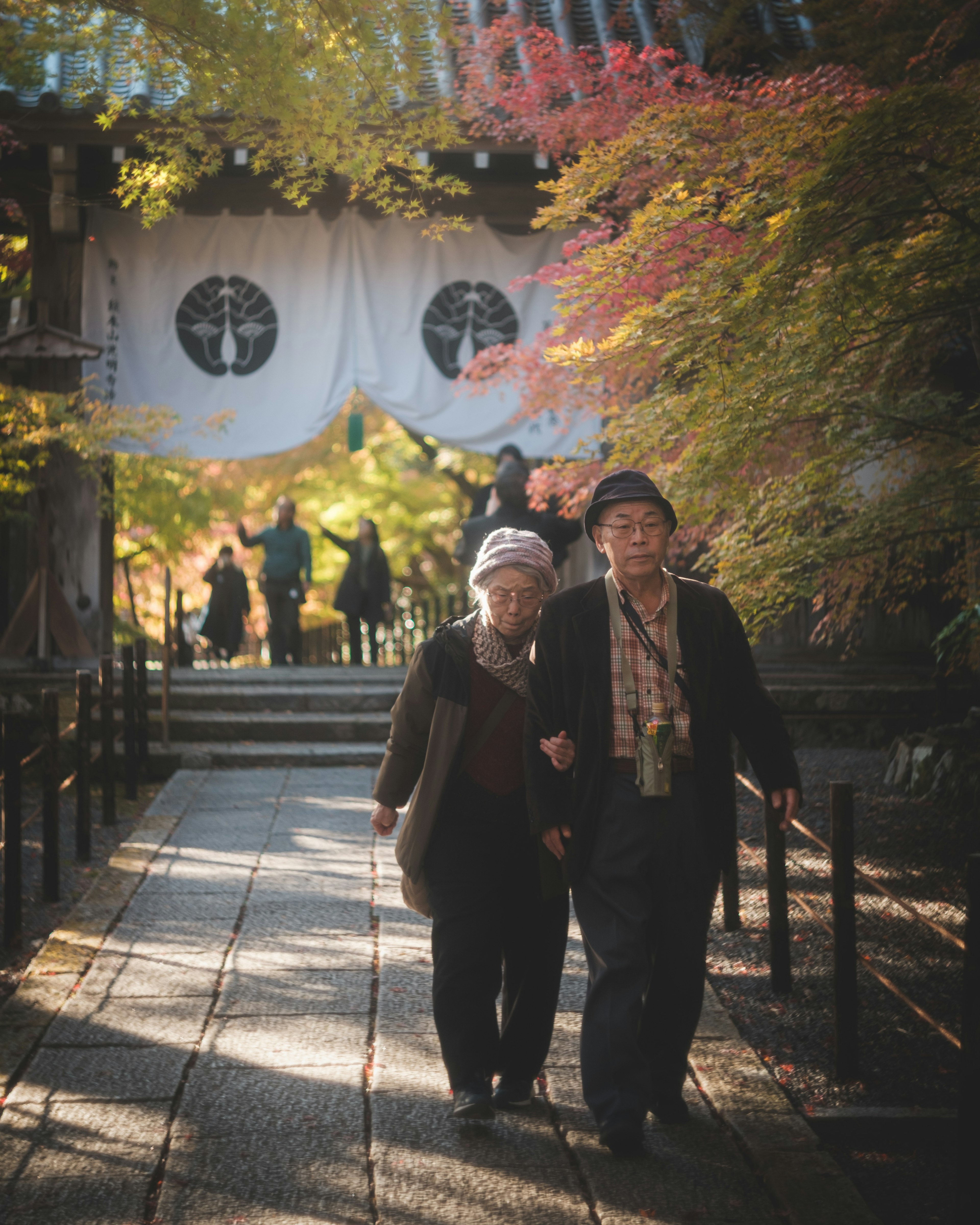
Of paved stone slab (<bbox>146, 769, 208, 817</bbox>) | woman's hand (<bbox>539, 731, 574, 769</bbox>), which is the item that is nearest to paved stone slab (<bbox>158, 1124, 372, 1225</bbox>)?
woman's hand (<bbox>539, 731, 574, 769</bbox>)

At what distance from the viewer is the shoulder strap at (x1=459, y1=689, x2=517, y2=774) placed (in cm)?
338

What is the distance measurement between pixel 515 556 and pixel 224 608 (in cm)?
1155

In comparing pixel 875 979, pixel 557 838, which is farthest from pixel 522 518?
pixel 557 838

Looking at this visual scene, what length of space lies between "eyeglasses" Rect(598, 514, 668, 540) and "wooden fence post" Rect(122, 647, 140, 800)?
5245 mm

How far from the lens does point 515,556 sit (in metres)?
3.35

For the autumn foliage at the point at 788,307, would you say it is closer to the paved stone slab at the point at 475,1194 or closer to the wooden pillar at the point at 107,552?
the paved stone slab at the point at 475,1194

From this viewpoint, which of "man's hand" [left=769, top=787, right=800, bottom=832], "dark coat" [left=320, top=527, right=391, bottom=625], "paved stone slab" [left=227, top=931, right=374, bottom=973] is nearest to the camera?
"man's hand" [left=769, top=787, right=800, bottom=832]

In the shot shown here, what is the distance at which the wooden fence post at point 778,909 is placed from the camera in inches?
171

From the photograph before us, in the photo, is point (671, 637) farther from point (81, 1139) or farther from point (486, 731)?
point (81, 1139)

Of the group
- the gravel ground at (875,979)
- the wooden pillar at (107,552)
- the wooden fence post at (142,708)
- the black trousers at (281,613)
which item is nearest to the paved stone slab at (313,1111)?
the gravel ground at (875,979)

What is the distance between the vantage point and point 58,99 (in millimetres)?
8297

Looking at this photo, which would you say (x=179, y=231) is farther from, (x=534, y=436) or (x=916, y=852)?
(x=916, y=852)

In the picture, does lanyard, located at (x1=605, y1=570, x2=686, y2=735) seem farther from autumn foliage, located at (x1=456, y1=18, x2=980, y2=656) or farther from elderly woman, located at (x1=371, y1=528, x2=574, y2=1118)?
autumn foliage, located at (x1=456, y1=18, x2=980, y2=656)

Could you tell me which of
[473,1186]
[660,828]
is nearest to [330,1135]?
[473,1186]
